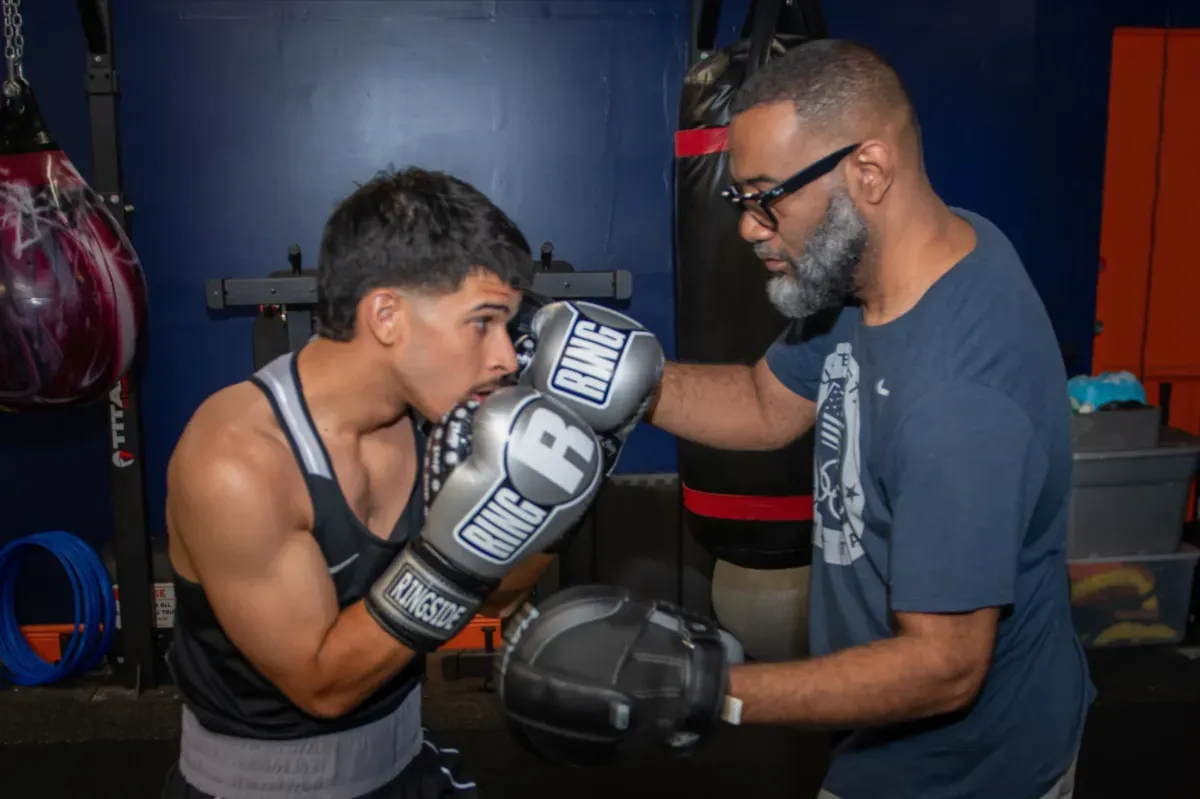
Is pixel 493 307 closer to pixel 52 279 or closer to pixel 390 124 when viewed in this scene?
pixel 52 279

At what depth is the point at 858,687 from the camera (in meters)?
1.38

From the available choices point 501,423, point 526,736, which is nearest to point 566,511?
point 501,423

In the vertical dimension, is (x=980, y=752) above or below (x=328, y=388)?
below

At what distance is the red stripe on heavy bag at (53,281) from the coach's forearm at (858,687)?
2345mm

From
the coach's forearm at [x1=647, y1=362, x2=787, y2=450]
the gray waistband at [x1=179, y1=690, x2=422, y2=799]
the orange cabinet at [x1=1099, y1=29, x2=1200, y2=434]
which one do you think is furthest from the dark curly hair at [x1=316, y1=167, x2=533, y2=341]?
the orange cabinet at [x1=1099, y1=29, x2=1200, y2=434]

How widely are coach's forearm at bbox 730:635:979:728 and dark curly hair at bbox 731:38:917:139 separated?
2.63 feet

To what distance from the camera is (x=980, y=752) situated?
5.36 feet

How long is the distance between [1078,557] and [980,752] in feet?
8.20

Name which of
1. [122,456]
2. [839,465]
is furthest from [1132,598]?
[122,456]

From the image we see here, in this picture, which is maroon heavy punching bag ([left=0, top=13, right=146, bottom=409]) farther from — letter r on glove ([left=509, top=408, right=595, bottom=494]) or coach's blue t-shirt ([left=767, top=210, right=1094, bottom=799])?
coach's blue t-shirt ([left=767, top=210, right=1094, bottom=799])

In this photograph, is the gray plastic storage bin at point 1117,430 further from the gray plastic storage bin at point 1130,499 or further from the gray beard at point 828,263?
the gray beard at point 828,263

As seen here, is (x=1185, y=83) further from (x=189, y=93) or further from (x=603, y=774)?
(x=189, y=93)

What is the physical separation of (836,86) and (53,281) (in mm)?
2324

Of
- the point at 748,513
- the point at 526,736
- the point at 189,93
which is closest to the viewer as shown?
the point at 526,736
